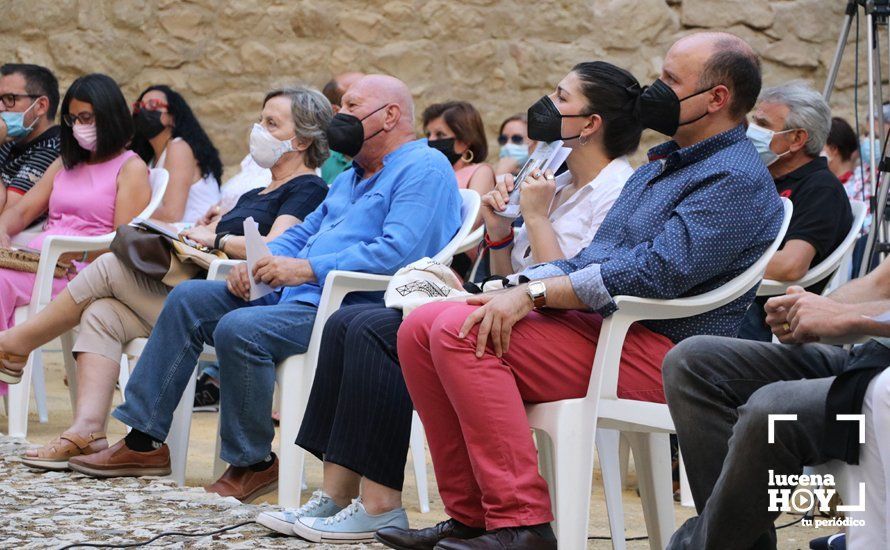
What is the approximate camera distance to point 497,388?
262 centimetres

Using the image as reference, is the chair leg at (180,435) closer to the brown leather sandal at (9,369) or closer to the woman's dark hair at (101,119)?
the brown leather sandal at (9,369)

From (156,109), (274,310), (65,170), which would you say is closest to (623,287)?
(274,310)

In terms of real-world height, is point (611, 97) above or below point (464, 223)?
above

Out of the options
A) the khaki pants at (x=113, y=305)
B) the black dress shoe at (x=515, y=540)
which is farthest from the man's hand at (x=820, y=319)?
the khaki pants at (x=113, y=305)

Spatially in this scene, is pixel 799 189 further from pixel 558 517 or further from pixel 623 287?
pixel 558 517

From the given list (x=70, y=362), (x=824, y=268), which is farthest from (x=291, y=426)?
(x=824, y=268)

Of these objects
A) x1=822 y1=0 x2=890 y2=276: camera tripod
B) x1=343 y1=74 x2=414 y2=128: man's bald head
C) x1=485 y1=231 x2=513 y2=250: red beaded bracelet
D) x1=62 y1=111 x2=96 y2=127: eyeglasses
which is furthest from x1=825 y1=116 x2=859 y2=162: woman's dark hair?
x1=62 y1=111 x2=96 y2=127: eyeglasses

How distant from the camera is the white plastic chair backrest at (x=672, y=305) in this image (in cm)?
265

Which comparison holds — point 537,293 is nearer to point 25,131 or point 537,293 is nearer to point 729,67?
point 729,67

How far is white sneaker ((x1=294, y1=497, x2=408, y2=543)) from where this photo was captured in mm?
3023

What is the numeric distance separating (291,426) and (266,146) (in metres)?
1.21

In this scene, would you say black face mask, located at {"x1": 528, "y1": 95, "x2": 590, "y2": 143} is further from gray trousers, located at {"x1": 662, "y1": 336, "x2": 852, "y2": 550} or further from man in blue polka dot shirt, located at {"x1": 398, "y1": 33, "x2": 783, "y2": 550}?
gray trousers, located at {"x1": 662, "y1": 336, "x2": 852, "y2": 550}

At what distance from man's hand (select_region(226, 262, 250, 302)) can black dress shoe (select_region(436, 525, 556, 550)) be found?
147 cm

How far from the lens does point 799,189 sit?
3846mm
